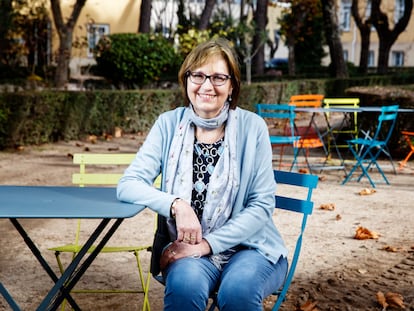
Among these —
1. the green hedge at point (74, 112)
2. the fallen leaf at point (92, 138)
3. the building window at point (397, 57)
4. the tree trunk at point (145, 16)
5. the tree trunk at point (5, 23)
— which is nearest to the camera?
the green hedge at point (74, 112)

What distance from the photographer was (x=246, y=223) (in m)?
3.85

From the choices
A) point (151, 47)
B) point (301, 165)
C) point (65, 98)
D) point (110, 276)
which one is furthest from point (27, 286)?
point (151, 47)

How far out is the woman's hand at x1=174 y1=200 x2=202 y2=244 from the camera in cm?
375

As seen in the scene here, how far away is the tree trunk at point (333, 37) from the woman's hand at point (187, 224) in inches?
978

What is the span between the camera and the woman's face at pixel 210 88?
398cm

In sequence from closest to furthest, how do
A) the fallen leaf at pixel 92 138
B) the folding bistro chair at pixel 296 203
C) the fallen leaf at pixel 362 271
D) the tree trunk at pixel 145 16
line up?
the folding bistro chair at pixel 296 203 → the fallen leaf at pixel 362 271 → the fallen leaf at pixel 92 138 → the tree trunk at pixel 145 16

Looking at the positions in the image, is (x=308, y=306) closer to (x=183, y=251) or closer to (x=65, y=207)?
(x=183, y=251)

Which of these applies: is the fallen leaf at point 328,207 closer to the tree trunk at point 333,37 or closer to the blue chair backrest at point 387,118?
the blue chair backrest at point 387,118

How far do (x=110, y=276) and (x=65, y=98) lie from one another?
33.4ft

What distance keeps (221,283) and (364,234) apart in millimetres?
4157

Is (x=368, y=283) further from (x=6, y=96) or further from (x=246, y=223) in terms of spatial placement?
(x=6, y=96)

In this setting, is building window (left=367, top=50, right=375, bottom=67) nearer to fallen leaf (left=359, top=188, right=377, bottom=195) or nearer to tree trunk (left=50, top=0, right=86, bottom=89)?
tree trunk (left=50, top=0, right=86, bottom=89)

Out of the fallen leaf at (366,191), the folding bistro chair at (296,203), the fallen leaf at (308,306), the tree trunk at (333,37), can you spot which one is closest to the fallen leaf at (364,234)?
the fallen leaf at (308,306)

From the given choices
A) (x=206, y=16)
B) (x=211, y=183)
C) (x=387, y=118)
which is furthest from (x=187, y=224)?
(x=206, y=16)
